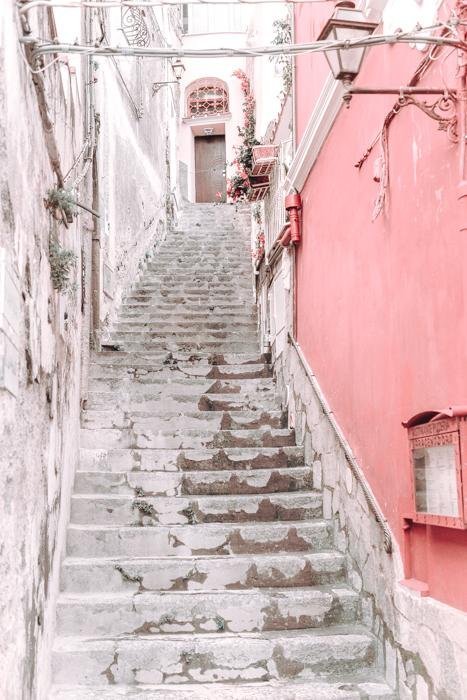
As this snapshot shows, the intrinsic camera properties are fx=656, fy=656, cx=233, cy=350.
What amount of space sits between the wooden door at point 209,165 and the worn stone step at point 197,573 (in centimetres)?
1514

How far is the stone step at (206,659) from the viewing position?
11.6 feet

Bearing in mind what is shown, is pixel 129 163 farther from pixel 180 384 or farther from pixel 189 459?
pixel 189 459

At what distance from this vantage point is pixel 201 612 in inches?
153

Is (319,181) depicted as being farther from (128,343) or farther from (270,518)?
(128,343)

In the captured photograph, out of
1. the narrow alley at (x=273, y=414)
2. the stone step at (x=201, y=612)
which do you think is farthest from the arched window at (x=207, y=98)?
the stone step at (x=201, y=612)

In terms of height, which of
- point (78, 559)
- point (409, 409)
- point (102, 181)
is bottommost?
point (78, 559)

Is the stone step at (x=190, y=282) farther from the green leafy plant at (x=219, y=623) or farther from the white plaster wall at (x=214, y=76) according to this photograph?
the white plaster wall at (x=214, y=76)

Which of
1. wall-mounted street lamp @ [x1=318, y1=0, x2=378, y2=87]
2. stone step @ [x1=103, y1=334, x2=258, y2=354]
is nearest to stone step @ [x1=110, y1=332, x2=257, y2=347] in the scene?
stone step @ [x1=103, y1=334, x2=258, y2=354]

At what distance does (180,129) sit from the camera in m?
17.6

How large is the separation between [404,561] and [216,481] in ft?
6.77

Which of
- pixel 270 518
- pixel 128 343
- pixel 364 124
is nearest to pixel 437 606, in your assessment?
pixel 270 518

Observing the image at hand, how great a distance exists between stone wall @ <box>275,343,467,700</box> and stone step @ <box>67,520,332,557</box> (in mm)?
234

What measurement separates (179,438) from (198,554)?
1270mm

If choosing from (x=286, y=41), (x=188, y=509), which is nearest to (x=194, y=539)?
(x=188, y=509)
